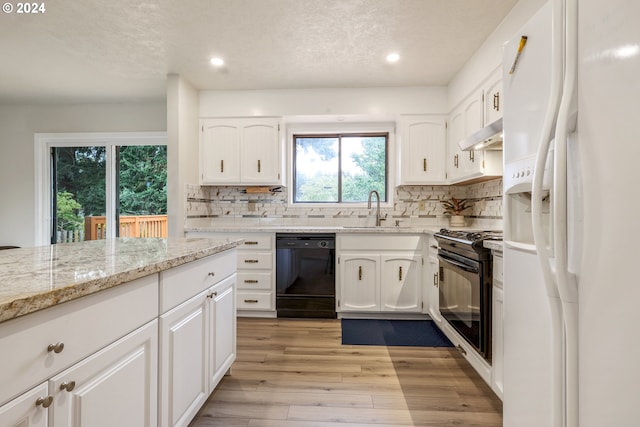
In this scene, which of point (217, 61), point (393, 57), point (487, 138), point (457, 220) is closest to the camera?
point (487, 138)

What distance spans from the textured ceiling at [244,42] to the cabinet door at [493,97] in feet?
1.30

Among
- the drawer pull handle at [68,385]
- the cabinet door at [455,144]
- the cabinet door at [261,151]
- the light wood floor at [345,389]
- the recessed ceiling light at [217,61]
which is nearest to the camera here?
the drawer pull handle at [68,385]

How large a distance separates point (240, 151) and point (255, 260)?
1.27m

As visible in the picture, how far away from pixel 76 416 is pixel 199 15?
97.4 inches

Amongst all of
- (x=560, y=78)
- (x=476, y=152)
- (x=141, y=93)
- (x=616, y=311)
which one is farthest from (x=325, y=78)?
(x=616, y=311)

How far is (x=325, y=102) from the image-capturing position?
3.67m

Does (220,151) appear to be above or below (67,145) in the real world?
below

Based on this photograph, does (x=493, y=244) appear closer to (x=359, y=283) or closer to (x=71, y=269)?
(x=359, y=283)

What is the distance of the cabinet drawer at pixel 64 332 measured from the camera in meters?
0.66

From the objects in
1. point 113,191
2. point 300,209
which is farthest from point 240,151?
point 113,191

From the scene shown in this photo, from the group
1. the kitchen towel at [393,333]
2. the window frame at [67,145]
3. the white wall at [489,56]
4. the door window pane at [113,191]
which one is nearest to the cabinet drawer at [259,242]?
the kitchen towel at [393,333]

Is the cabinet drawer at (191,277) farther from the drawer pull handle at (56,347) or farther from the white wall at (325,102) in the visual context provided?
the white wall at (325,102)

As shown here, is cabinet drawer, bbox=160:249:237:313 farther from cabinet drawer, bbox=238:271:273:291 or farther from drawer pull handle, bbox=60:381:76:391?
cabinet drawer, bbox=238:271:273:291

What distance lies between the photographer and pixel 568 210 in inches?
34.3
